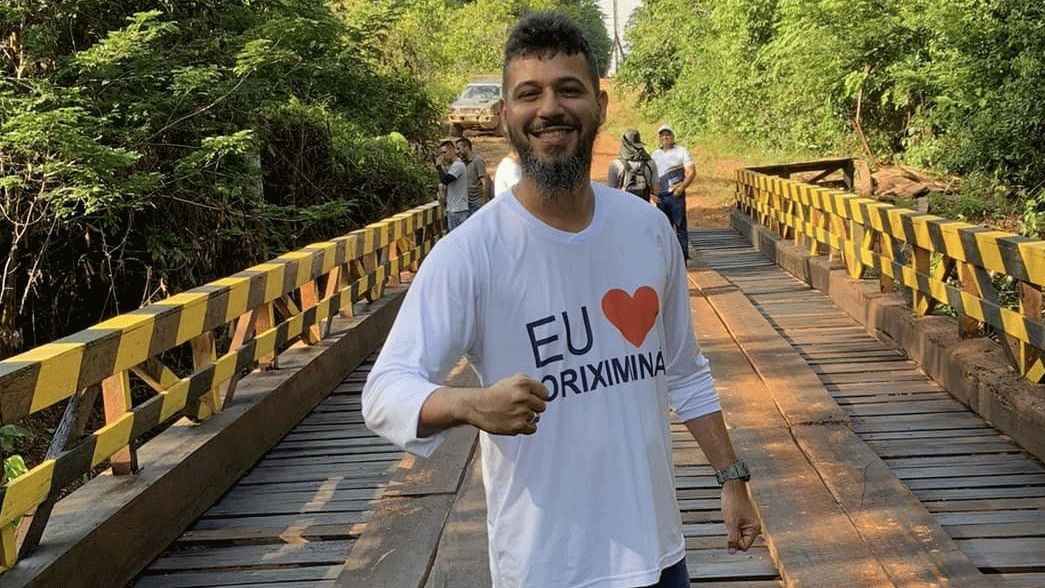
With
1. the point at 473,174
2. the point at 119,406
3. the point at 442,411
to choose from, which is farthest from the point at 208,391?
the point at 473,174

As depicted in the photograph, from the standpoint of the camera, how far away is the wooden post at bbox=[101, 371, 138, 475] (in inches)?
211

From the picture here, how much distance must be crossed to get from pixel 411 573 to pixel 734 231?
17.6m

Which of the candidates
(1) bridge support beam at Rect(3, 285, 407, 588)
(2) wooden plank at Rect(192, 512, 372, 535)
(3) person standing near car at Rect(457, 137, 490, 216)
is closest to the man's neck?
(1) bridge support beam at Rect(3, 285, 407, 588)

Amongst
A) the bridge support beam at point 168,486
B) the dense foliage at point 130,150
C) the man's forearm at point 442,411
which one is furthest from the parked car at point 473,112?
the man's forearm at point 442,411

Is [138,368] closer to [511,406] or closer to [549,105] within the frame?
[549,105]

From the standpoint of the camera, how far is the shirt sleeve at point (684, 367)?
284 centimetres

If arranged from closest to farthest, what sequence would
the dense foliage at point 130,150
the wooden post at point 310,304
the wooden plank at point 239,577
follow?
the wooden plank at point 239,577 < the wooden post at point 310,304 < the dense foliage at point 130,150

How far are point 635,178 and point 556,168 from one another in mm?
10794

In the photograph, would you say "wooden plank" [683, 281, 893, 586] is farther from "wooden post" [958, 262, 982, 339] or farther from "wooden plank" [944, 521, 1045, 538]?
"wooden post" [958, 262, 982, 339]

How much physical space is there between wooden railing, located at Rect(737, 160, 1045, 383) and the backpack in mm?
1860

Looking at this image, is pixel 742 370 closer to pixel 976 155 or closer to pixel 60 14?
pixel 60 14

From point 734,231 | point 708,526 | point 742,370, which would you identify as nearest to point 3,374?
point 708,526

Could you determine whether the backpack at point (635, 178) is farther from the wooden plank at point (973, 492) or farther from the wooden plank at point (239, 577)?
the wooden plank at point (239, 577)

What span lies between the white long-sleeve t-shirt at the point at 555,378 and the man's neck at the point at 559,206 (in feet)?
0.08
